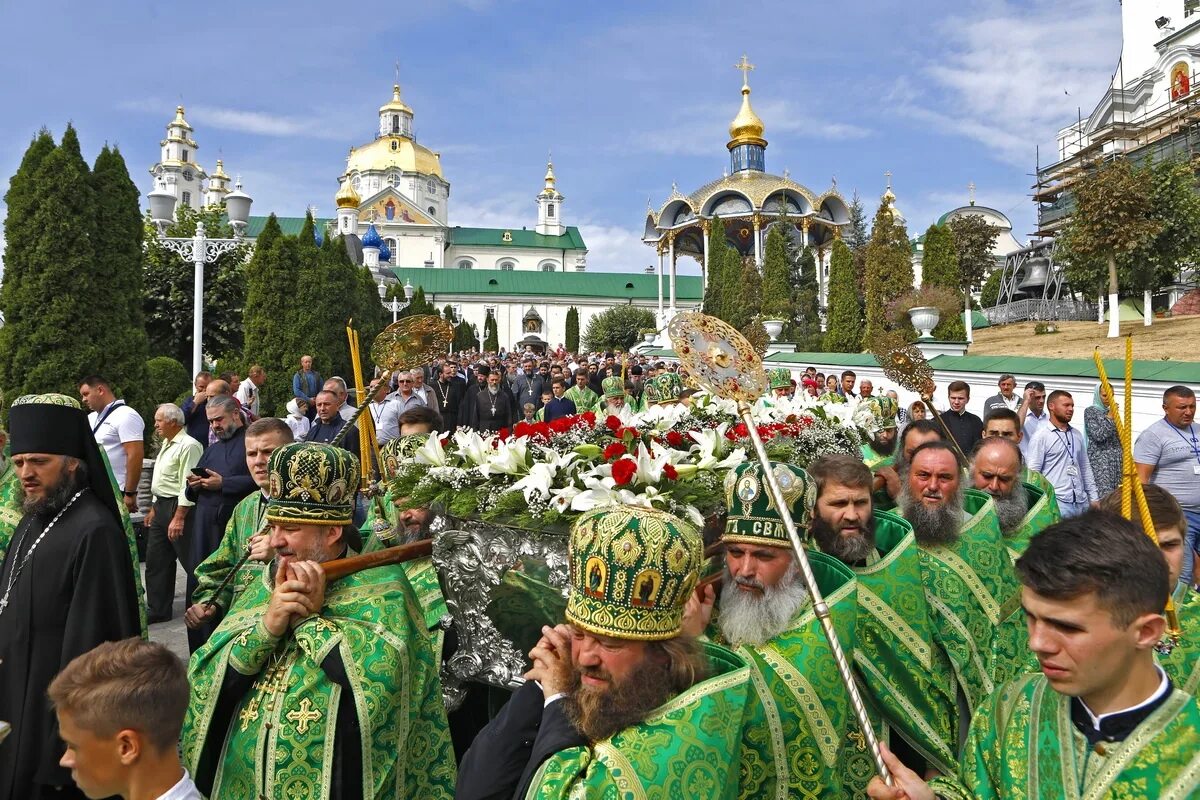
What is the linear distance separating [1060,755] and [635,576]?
2.91 ft

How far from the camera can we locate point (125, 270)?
12.9 m

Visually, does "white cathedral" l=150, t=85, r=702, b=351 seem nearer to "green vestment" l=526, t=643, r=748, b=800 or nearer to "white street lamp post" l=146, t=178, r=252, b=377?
"white street lamp post" l=146, t=178, r=252, b=377

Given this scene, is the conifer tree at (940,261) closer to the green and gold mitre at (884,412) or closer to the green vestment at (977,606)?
the green and gold mitre at (884,412)

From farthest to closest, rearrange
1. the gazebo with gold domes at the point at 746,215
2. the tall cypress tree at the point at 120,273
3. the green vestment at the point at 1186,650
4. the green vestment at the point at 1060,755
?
the gazebo with gold domes at the point at 746,215 < the tall cypress tree at the point at 120,273 < the green vestment at the point at 1186,650 < the green vestment at the point at 1060,755

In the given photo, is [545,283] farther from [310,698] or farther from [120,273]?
[310,698]

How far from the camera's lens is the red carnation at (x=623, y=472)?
3.21 m

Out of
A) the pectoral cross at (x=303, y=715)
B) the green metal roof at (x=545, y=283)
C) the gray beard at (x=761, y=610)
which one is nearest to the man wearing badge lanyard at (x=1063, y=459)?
the gray beard at (x=761, y=610)

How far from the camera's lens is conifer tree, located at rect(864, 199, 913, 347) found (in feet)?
89.1

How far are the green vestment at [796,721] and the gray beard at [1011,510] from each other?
2.03m

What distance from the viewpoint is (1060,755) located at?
5.75 feet

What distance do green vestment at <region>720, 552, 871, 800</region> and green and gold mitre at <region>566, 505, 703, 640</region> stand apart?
59cm

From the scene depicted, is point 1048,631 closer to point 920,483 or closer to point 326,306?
point 920,483

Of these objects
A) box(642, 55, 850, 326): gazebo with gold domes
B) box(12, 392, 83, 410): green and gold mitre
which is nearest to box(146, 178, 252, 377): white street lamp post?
box(12, 392, 83, 410): green and gold mitre

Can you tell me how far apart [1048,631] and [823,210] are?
49194mm
